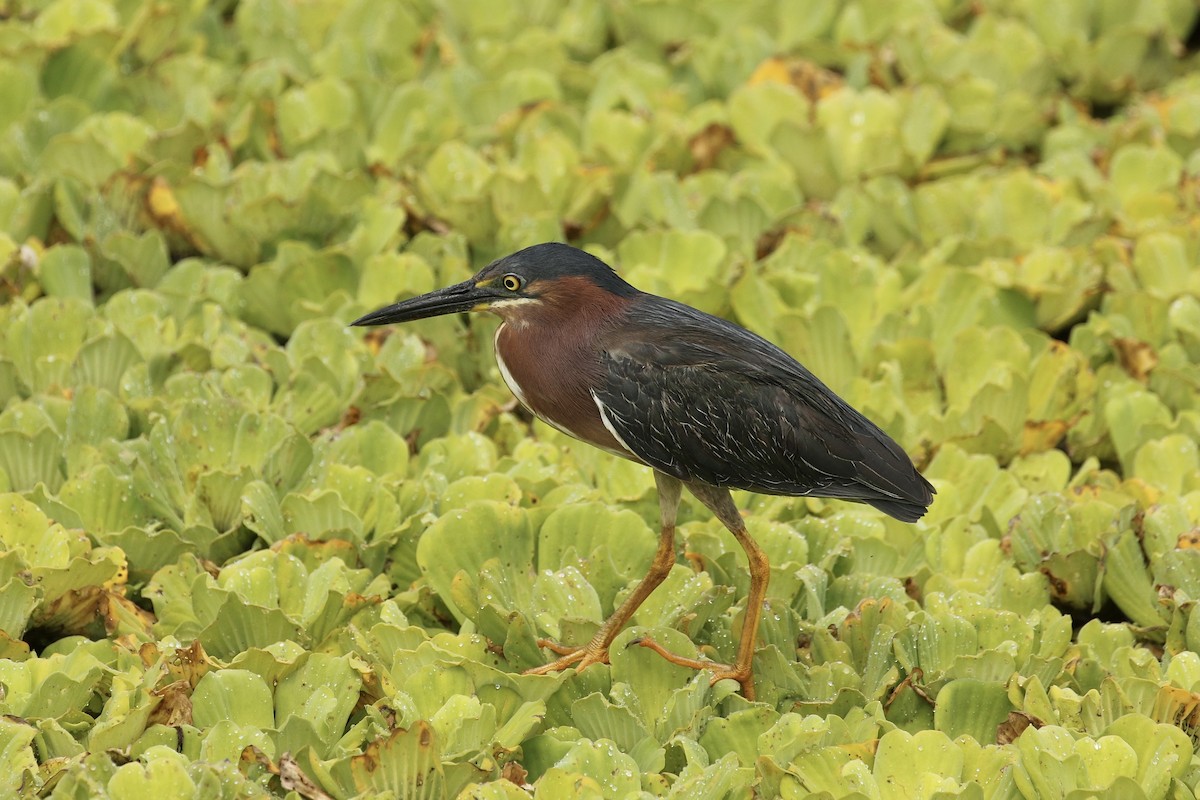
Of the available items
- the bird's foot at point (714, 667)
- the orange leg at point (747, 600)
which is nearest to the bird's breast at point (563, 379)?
the orange leg at point (747, 600)

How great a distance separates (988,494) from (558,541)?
4.64ft

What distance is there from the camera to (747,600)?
14.6ft

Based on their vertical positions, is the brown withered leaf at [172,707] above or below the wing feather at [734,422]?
below

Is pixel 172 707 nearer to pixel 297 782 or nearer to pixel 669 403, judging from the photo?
pixel 297 782

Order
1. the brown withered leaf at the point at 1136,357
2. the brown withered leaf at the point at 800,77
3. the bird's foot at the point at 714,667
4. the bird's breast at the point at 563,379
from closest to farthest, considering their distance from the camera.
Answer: the bird's foot at the point at 714,667
the bird's breast at the point at 563,379
the brown withered leaf at the point at 1136,357
the brown withered leaf at the point at 800,77

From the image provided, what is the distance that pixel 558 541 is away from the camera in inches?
177

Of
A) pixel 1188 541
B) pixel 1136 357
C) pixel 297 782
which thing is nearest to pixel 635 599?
pixel 297 782

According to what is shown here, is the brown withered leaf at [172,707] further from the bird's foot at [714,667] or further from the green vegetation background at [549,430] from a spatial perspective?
the bird's foot at [714,667]

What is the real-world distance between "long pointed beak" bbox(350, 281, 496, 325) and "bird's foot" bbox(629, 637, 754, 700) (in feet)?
3.39

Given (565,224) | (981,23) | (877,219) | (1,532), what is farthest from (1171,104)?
(1,532)

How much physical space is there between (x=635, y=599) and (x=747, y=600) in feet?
1.17

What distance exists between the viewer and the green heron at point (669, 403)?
422 centimetres

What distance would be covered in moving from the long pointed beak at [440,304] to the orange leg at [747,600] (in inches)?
30.8

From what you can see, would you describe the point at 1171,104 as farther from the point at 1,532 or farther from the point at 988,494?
the point at 1,532
